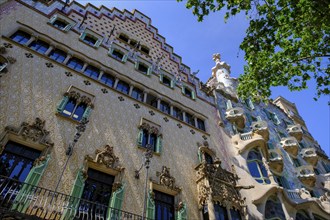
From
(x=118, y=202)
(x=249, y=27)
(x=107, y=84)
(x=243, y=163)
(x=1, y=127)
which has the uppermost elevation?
(x=249, y=27)

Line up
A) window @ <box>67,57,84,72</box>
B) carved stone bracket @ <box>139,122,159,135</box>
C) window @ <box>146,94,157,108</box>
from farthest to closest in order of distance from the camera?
window @ <box>146,94,157,108</box> < window @ <box>67,57,84,72</box> < carved stone bracket @ <box>139,122,159,135</box>

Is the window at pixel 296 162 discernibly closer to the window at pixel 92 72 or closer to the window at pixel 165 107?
the window at pixel 165 107

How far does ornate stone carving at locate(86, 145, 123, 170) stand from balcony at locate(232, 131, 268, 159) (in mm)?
8583

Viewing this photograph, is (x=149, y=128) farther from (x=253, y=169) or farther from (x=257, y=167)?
(x=257, y=167)

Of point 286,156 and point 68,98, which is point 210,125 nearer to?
point 286,156

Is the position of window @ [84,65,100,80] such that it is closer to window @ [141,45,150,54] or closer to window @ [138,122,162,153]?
window @ [138,122,162,153]

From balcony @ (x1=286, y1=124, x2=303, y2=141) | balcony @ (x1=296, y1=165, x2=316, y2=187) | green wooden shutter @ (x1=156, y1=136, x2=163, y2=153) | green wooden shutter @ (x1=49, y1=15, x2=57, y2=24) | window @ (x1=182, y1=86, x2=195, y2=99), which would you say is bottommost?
green wooden shutter @ (x1=156, y1=136, x2=163, y2=153)

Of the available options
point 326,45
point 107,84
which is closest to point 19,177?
point 107,84

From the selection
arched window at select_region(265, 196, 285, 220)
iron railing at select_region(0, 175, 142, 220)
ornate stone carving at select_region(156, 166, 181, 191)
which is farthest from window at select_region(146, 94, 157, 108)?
arched window at select_region(265, 196, 285, 220)

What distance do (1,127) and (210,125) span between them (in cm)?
1174

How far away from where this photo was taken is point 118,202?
8688 mm

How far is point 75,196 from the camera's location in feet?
26.1

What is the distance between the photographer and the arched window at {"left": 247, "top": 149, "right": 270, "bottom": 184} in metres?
14.1

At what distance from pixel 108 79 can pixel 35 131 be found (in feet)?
18.6
